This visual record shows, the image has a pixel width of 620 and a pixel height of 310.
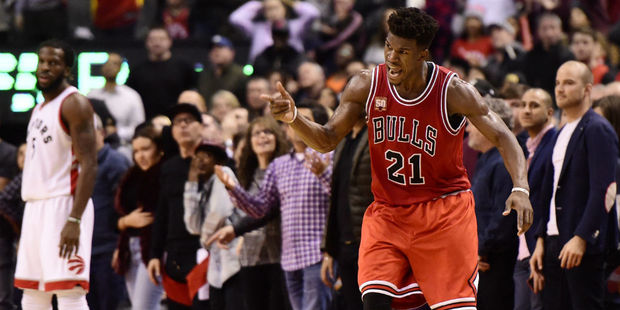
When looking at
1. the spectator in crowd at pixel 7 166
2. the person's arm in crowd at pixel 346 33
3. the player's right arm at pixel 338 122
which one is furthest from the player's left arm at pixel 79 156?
the person's arm in crowd at pixel 346 33

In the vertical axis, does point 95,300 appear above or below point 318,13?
below

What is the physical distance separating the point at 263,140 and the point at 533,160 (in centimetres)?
244

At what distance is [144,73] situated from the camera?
13.0m

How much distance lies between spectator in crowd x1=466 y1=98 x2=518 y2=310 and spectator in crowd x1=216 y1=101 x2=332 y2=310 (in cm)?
131

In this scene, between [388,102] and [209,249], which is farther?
[209,249]

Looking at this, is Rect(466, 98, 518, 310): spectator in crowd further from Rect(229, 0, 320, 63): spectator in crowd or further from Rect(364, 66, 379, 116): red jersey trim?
Rect(229, 0, 320, 63): spectator in crowd

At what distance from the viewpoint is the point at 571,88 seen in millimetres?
7551

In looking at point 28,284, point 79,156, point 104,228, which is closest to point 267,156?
point 104,228

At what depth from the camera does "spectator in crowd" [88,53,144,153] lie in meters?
12.2

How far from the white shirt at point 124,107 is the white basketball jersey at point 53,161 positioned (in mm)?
4457

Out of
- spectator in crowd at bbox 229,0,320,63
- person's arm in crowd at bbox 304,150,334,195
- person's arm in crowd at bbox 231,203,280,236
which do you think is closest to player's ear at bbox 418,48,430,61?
person's arm in crowd at bbox 304,150,334,195

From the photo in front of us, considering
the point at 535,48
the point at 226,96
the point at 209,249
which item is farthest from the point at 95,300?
the point at 535,48

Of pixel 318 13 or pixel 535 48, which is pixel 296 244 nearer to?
pixel 535 48

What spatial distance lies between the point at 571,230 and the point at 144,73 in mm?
7196
